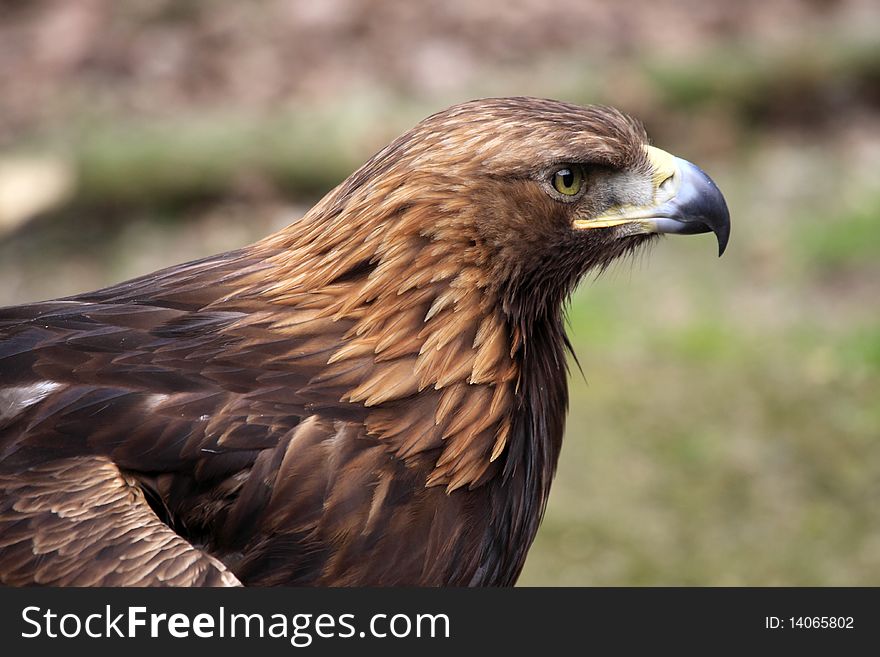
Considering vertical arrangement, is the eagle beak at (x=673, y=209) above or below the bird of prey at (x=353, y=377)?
above

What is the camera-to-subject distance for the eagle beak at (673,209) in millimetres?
3510

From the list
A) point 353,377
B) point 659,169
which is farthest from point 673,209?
point 353,377

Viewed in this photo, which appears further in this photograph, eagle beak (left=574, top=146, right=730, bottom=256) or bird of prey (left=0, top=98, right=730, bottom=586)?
eagle beak (left=574, top=146, right=730, bottom=256)

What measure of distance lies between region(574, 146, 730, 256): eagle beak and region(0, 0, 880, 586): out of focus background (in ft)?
7.59

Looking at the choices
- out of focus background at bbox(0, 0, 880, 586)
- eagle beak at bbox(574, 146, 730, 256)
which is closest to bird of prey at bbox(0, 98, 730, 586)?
eagle beak at bbox(574, 146, 730, 256)

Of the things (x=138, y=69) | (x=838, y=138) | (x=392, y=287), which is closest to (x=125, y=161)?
(x=138, y=69)

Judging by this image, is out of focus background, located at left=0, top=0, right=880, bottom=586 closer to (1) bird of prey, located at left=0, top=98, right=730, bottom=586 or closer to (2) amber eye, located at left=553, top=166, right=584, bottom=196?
(1) bird of prey, located at left=0, top=98, right=730, bottom=586

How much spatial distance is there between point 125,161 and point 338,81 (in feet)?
5.62

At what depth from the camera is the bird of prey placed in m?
3.05

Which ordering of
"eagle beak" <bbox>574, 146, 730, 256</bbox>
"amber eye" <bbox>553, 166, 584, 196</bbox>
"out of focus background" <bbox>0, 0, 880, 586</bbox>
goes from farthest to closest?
"out of focus background" <bbox>0, 0, 880, 586</bbox> → "eagle beak" <bbox>574, 146, 730, 256</bbox> → "amber eye" <bbox>553, 166, 584, 196</bbox>

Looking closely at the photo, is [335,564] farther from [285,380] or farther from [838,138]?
[838,138]

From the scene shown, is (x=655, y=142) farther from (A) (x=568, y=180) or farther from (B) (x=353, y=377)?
(B) (x=353, y=377)

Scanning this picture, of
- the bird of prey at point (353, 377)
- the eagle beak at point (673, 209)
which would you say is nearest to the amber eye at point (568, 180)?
Answer: the bird of prey at point (353, 377)

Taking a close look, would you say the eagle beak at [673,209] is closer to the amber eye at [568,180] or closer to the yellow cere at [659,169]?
the yellow cere at [659,169]
